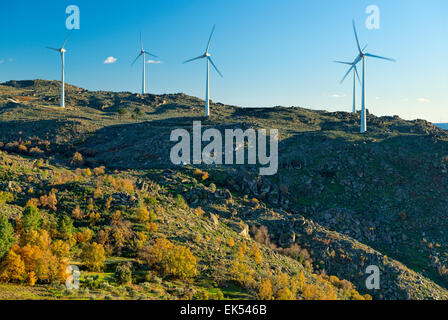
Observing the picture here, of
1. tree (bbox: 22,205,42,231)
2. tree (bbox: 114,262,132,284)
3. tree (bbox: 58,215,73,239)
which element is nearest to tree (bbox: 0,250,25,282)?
Answer: tree (bbox: 22,205,42,231)

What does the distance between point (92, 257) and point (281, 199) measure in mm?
32447

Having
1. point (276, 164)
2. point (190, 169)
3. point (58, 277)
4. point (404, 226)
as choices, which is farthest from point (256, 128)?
point (58, 277)

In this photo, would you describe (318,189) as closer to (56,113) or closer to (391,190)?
(391,190)

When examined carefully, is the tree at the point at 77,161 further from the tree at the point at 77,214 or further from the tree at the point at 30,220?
the tree at the point at 30,220

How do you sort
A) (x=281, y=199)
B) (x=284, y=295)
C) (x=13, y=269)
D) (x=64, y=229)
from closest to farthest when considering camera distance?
(x=13, y=269) < (x=284, y=295) < (x=64, y=229) < (x=281, y=199)

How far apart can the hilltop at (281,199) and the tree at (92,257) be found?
2.00m

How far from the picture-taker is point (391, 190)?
161 feet

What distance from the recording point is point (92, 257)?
2038 centimetres

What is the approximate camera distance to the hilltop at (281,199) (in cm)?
2717

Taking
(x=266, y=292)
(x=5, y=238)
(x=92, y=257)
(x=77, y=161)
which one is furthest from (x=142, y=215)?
(x=77, y=161)

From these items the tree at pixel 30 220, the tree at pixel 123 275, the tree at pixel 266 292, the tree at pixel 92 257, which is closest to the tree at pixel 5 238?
the tree at pixel 30 220

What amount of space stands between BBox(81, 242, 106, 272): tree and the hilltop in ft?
6.56

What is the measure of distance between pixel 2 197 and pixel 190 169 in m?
30.1

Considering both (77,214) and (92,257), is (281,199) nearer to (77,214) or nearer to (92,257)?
(77,214)
